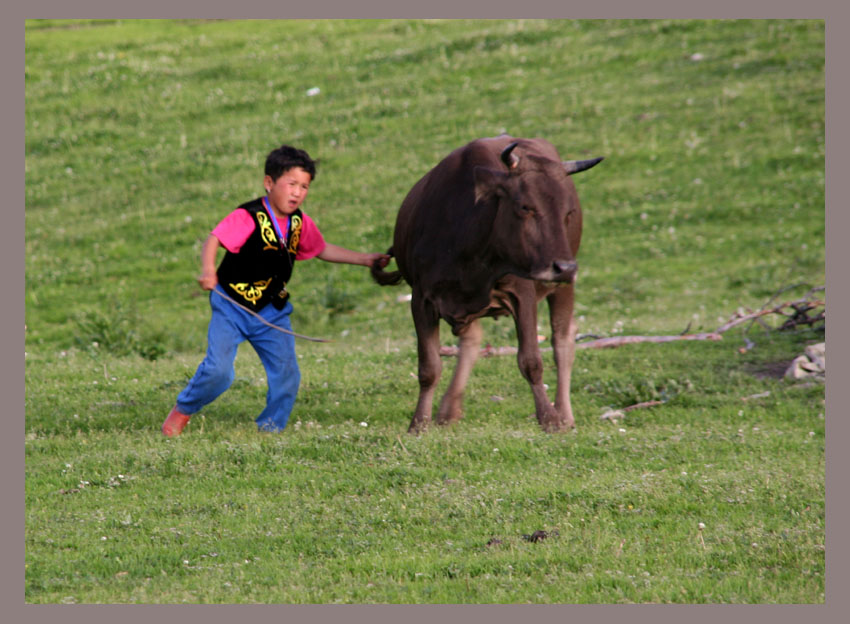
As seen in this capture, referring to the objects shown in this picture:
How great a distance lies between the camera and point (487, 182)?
8.70m

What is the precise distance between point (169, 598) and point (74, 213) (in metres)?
19.4

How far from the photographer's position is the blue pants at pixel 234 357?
9617 mm

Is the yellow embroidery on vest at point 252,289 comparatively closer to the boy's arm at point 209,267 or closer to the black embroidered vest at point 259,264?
the black embroidered vest at point 259,264

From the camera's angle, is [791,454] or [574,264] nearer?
[574,264]

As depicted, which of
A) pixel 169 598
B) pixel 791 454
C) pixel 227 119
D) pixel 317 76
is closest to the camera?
pixel 169 598

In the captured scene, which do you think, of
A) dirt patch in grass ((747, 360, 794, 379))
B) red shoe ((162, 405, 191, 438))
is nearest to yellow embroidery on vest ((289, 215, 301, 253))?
red shoe ((162, 405, 191, 438))

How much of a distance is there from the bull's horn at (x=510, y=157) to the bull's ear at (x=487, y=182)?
10 cm

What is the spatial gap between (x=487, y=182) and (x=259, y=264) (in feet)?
7.69

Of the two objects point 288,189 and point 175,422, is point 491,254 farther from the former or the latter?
point 175,422

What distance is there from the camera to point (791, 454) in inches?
358

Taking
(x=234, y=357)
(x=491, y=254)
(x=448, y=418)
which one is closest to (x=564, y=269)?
(x=491, y=254)

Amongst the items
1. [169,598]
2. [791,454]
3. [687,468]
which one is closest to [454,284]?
[687,468]

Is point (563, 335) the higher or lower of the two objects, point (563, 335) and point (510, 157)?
the lower

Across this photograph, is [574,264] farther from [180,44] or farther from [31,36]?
[31,36]
